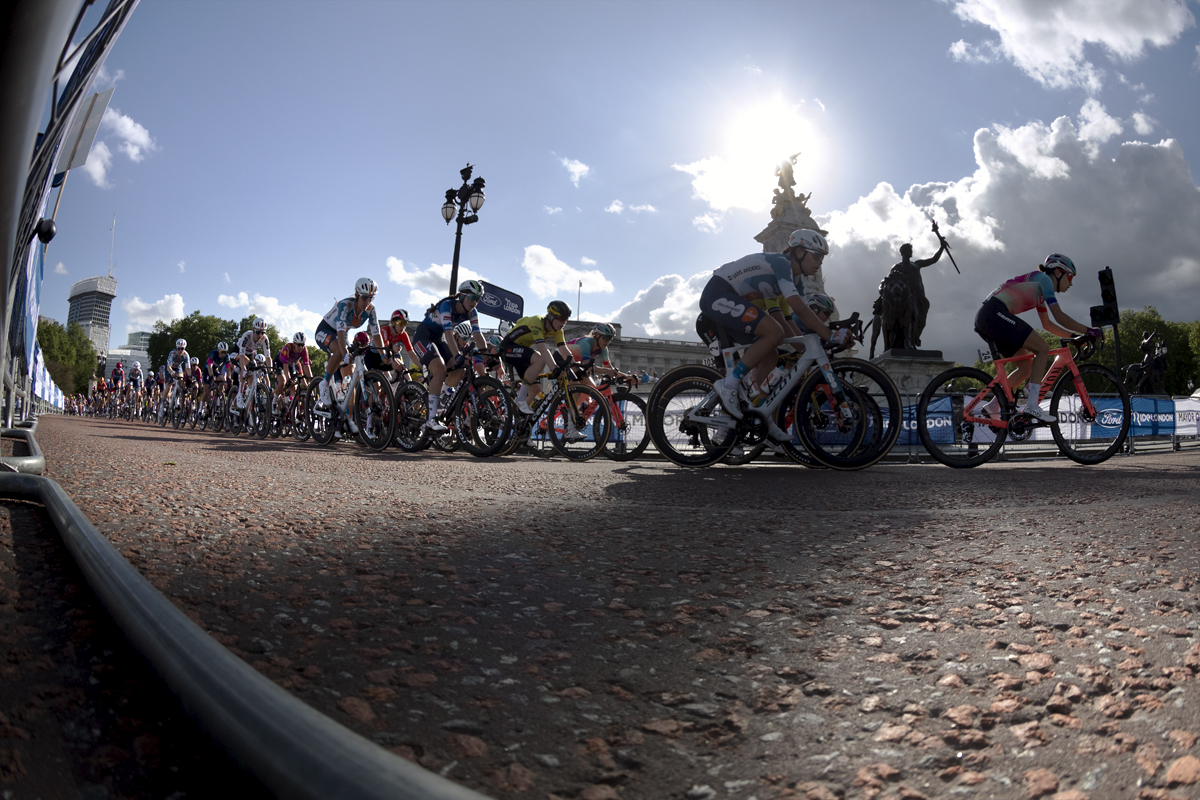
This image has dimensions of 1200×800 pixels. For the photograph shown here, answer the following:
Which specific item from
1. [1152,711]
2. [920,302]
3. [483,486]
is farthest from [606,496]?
[920,302]

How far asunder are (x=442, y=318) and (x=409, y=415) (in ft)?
5.74

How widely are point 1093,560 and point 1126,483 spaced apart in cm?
332

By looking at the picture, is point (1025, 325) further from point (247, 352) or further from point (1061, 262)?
point (247, 352)

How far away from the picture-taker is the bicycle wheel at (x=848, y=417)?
579 cm

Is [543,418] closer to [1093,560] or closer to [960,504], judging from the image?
[960,504]

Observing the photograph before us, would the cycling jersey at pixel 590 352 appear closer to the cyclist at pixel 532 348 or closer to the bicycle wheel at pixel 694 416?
the cyclist at pixel 532 348

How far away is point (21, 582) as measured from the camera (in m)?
1.39

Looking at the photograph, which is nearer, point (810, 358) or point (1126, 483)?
point (1126, 483)

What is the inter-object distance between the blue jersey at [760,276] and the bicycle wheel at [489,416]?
10.6 ft

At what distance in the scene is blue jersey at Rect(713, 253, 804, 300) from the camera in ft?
19.9

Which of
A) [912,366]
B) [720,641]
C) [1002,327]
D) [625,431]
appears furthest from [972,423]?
[912,366]

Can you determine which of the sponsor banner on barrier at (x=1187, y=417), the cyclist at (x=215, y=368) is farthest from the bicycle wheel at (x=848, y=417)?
the cyclist at (x=215, y=368)

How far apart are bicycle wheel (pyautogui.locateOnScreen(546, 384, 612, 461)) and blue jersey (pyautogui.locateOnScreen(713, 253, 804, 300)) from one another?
2.70 metres

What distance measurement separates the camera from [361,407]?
9.59 m
